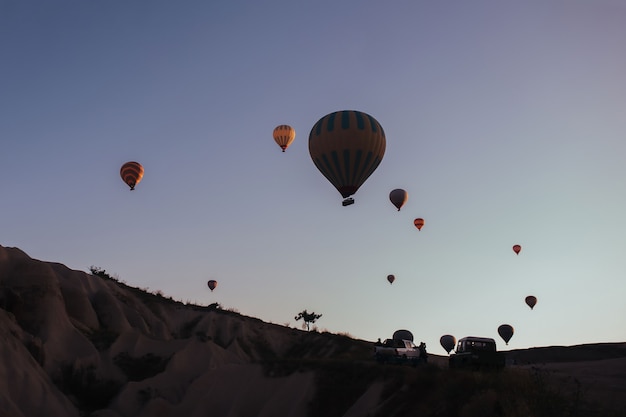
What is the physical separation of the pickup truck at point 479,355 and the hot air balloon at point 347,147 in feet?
44.8

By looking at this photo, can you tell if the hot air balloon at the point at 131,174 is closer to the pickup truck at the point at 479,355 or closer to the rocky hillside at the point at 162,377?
the rocky hillside at the point at 162,377

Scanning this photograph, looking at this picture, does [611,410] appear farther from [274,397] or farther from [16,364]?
[16,364]

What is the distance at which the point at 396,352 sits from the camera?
123 ft

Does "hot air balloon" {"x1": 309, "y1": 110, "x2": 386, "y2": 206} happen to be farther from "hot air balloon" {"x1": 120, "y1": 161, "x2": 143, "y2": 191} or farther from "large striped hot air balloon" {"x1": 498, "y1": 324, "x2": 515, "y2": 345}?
"large striped hot air balloon" {"x1": 498, "y1": 324, "x2": 515, "y2": 345}

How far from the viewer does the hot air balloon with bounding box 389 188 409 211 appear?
56188 millimetres

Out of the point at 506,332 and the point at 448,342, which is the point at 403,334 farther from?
the point at 506,332

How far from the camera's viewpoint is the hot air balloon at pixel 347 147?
3950 cm

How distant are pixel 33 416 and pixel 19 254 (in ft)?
70.6

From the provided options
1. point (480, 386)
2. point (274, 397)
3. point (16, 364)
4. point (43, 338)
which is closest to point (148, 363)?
point (43, 338)

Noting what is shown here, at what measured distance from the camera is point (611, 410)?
22.0 m

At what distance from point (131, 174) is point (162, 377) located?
18.9m

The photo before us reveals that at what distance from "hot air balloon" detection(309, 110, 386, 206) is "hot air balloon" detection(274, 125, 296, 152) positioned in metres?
15.5

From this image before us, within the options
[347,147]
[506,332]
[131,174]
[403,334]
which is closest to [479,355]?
[347,147]

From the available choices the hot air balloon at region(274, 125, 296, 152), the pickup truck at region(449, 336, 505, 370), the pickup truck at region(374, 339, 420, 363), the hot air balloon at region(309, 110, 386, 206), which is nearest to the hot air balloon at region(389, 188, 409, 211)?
the hot air balloon at region(274, 125, 296, 152)
